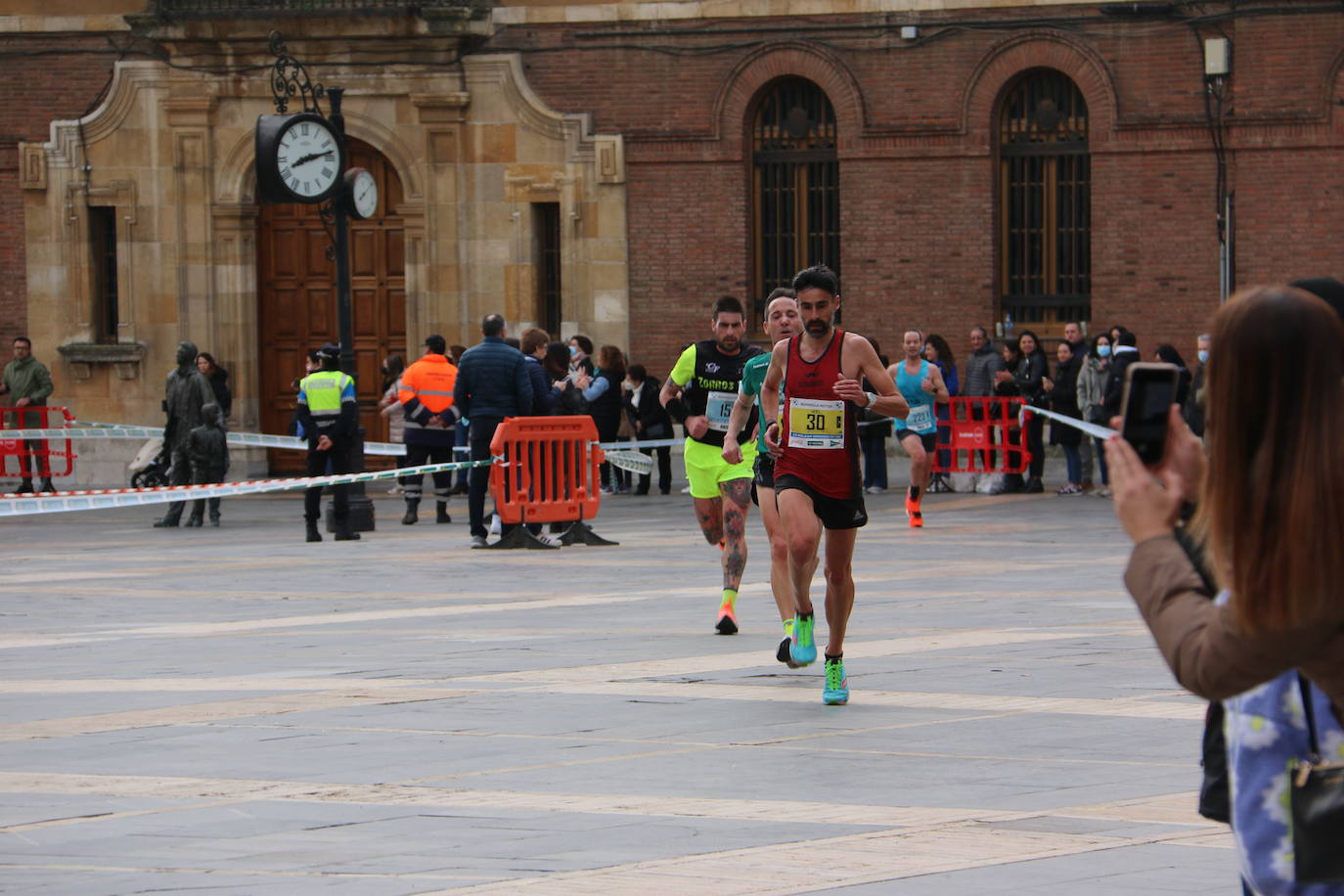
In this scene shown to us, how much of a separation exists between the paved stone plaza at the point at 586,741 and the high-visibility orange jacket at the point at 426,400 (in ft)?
17.7

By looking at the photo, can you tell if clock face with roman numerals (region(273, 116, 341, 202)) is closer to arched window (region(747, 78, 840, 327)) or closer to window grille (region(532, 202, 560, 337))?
window grille (region(532, 202, 560, 337))

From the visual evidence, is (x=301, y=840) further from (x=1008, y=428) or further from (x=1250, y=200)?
(x=1250, y=200)

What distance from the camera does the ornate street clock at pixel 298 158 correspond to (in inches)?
799

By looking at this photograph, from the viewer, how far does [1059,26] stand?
84.2 ft

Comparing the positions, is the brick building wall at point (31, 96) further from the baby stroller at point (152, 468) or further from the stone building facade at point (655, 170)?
the baby stroller at point (152, 468)

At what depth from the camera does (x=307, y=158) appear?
809 inches

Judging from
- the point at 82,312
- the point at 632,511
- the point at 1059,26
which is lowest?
the point at 632,511

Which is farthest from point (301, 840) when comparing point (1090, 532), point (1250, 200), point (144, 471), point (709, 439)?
point (1250, 200)

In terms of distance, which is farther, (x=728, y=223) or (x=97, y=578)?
(x=728, y=223)

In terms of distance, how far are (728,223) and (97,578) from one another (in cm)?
1194

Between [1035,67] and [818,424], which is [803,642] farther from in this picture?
[1035,67]

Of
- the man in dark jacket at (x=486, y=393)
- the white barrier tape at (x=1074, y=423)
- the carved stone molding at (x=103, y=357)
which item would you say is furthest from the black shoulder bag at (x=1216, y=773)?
the carved stone molding at (x=103, y=357)

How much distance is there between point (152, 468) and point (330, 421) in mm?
4630

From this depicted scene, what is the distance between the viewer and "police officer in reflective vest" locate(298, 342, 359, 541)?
19406 mm
